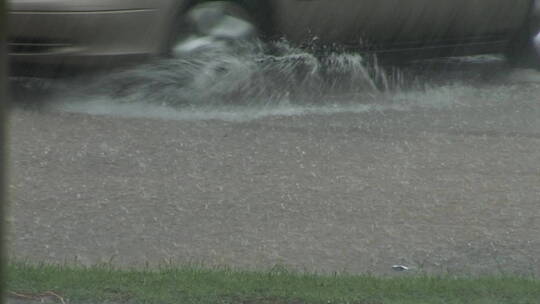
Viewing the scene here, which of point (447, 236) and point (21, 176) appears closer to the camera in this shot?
point (447, 236)

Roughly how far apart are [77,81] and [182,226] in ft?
8.76

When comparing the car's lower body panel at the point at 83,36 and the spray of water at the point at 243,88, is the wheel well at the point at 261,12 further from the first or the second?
the car's lower body panel at the point at 83,36

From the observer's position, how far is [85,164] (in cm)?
680

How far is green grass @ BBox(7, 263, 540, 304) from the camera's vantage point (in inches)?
180

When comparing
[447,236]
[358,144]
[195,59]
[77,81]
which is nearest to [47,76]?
[77,81]

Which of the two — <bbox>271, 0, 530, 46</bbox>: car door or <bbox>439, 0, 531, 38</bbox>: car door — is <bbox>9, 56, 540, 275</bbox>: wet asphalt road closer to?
<bbox>271, 0, 530, 46</bbox>: car door

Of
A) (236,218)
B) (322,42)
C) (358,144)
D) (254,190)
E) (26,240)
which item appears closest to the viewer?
(26,240)

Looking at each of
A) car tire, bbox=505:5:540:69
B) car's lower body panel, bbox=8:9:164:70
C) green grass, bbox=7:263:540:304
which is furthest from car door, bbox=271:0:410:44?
green grass, bbox=7:263:540:304

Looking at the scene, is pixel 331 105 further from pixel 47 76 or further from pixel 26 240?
pixel 26 240

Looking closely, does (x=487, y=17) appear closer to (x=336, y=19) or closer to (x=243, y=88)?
(x=336, y=19)

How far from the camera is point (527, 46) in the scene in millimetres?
9773

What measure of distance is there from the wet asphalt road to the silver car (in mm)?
467

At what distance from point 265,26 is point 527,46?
258 centimetres

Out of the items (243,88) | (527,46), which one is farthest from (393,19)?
(527,46)
